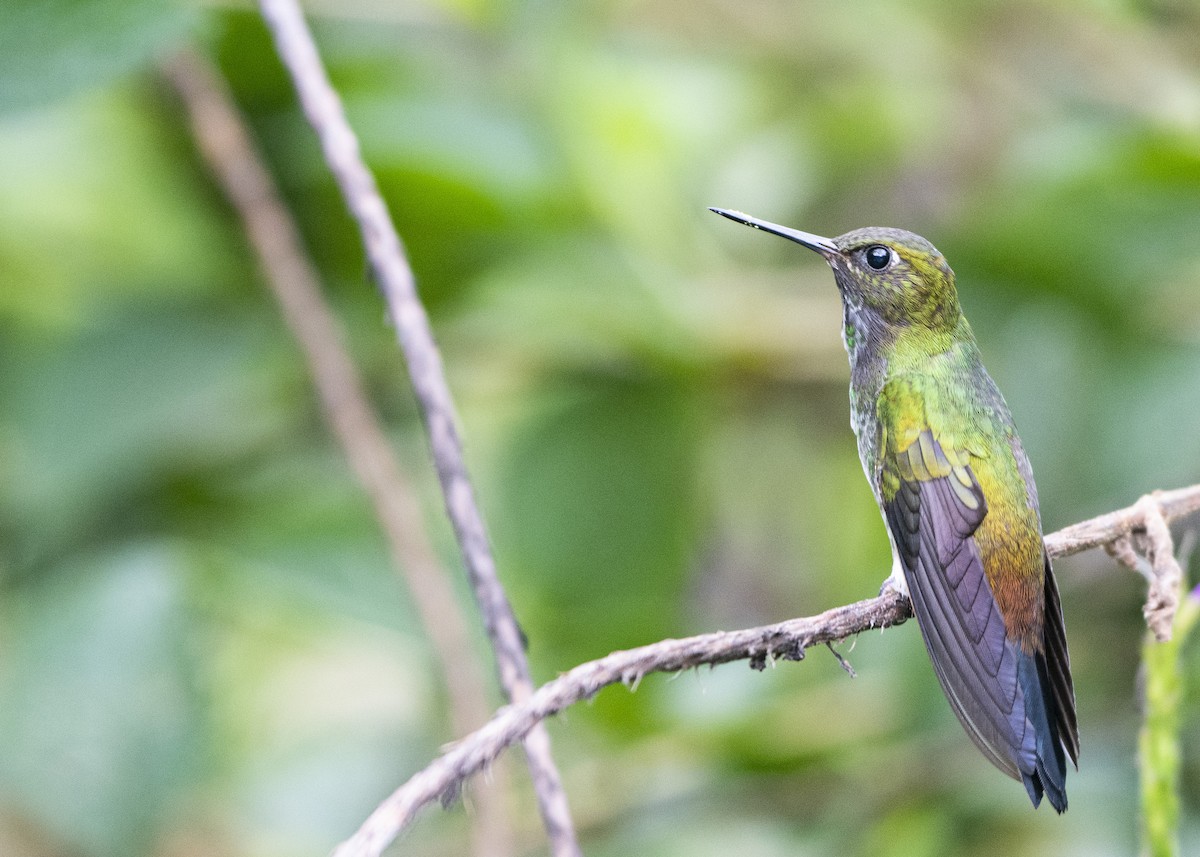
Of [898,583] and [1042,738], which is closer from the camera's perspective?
[1042,738]

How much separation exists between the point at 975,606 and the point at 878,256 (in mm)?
603

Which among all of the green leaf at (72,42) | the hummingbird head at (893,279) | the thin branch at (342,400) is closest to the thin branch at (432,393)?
the green leaf at (72,42)

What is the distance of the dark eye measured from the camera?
179 centimetres

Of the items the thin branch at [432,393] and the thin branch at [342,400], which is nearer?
the thin branch at [432,393]

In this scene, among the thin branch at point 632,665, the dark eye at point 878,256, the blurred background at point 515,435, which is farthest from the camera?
the blurred background at point 515,435

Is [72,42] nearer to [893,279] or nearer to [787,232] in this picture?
[787,232]

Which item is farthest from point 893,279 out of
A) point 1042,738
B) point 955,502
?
point 1042,738

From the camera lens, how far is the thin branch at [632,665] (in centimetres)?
74

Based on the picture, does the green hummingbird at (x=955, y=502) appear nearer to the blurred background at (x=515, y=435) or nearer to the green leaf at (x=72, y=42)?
the blurred background at (x=515, y=435)

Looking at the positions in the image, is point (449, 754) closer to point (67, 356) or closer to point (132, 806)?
point (132, 806)

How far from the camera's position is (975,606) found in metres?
1.37

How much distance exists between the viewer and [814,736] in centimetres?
222

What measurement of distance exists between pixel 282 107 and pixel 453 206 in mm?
390

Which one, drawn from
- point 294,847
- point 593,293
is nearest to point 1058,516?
point 593,293
